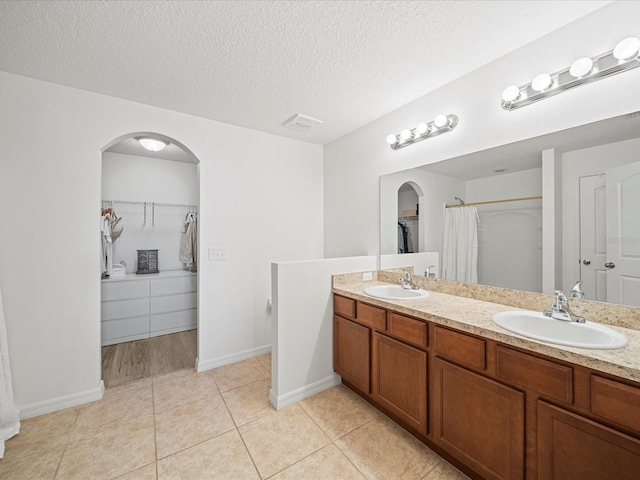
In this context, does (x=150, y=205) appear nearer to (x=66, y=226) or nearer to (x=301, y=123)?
(x=66, y=226)

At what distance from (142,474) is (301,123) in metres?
2.86

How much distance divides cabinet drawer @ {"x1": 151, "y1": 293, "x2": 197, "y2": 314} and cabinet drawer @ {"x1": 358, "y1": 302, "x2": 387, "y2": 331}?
105 inches

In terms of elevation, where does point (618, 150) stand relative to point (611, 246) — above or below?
above

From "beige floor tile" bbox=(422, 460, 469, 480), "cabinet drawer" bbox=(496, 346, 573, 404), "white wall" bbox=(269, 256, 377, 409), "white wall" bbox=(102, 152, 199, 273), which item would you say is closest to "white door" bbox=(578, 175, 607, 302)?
"cabinet drawer" bbox=(496, 346, 573, 404)

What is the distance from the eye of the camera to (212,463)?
5.08 ft

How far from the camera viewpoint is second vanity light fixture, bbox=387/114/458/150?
2.02m

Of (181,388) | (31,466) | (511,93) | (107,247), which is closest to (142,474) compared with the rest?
(31,466)

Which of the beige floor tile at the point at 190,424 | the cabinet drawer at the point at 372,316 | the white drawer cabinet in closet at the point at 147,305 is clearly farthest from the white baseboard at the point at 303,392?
the white drawer cabinet in closet at the point at 147,305

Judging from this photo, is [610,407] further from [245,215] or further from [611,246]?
[245,215]

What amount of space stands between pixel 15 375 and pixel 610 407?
3.35m

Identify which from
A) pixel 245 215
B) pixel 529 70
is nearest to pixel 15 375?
pixel 245 215

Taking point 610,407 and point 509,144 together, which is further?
point 509,144

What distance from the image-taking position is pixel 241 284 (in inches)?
113

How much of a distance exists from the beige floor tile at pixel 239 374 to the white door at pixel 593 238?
246cm
